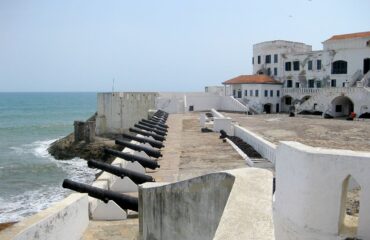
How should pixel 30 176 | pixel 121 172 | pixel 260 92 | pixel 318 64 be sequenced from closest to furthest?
pixel 121 172 < pixel 30 176 < pixel 318 64 < pixel 260 92

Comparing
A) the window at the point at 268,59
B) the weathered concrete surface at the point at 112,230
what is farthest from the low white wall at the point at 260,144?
the window at the point at 268,59

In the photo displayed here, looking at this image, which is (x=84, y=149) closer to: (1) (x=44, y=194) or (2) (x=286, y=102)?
(1) (x=44, y=194)

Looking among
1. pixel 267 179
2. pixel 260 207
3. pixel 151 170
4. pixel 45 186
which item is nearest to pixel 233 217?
pixel 260 207

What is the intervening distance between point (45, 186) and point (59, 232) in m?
20.6

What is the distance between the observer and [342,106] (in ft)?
129

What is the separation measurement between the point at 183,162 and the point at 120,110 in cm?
2750

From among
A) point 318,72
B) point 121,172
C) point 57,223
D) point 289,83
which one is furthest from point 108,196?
point 289,83

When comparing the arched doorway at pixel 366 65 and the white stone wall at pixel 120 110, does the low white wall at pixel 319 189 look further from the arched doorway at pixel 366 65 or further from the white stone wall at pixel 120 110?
the arched doorway at pixel 366 65

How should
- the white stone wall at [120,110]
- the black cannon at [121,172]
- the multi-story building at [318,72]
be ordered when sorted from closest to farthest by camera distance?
the black cannon at [121,172] → the multi-story building at [318,72] → the white stone wall at [120,110]

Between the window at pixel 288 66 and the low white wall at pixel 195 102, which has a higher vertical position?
the window at pixel 288 66

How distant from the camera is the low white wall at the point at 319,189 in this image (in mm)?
6176

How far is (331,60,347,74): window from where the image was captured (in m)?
42.1

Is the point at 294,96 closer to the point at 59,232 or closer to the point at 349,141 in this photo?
the point at 349,141

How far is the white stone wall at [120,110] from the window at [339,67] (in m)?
19.1
